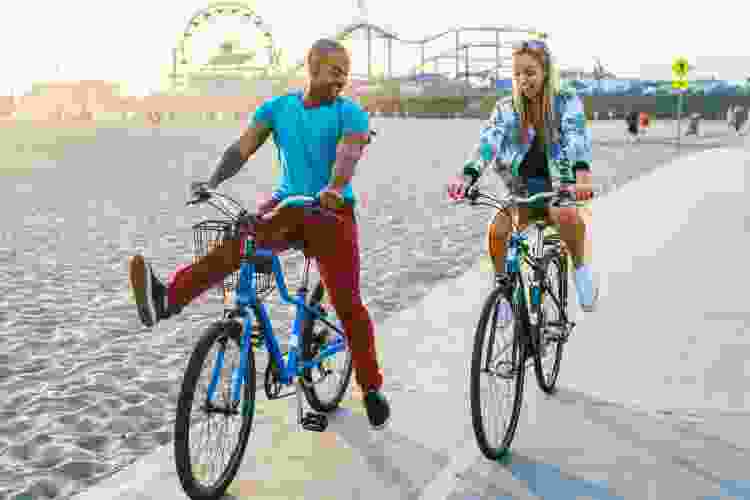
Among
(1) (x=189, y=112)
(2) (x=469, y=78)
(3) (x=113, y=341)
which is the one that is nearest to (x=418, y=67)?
(2) (x=469, y=78)

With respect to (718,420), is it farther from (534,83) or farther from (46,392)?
(46,392)

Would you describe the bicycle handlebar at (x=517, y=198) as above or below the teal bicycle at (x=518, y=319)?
above

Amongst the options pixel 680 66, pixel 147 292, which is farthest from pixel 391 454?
pixel 680 66

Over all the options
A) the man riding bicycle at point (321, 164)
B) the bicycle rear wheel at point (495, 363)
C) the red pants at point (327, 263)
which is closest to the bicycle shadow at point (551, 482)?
the bicycle rear wheel at point (495, 363)

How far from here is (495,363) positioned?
13.2 feet

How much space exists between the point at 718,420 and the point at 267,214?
103 inches

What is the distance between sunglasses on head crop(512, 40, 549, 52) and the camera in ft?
14.4

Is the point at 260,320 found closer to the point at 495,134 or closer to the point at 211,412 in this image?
the point at 211,412

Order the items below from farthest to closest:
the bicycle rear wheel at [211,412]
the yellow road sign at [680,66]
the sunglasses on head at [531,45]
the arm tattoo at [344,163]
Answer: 1. the yellow road sign at [680,66]
2. the sunglasses on head at [531,45]
3. the arm tattoo at [344,163]
4. the bicycle rear wheel at [211,412]

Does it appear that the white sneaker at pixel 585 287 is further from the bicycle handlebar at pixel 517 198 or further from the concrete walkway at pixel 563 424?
the bicycle handlebar at pixel 517 198

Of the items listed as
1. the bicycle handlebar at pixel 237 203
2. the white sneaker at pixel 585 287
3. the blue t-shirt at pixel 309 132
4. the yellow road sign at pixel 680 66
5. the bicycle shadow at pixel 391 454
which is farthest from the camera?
the yellow road sign at pixel 680 66

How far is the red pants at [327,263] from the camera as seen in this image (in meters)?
3.56

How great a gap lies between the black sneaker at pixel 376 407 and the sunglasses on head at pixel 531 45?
5.72 feet

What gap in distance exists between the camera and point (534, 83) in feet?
14.6
